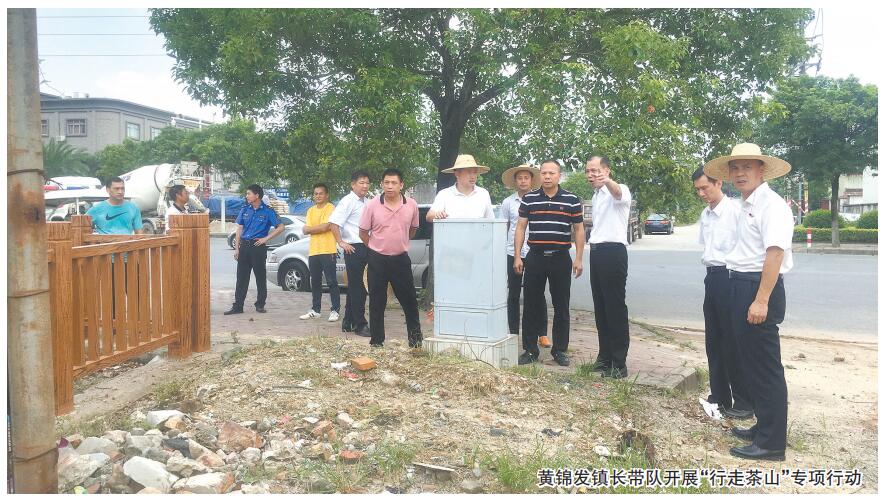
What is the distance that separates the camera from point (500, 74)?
24.5ft

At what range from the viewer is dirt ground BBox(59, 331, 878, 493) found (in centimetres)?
352

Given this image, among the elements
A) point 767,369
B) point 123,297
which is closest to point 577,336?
point 767,369

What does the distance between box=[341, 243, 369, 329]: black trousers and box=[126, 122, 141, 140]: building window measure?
173ft

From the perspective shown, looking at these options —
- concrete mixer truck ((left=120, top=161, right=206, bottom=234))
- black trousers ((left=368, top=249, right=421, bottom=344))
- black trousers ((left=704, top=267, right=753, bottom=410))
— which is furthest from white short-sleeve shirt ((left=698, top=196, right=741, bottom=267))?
concrete mixer truck ((left=120, top=161, right=206, bottom=234))

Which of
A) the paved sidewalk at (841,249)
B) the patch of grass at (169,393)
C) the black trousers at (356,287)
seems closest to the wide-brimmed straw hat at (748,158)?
the black trousers at (356,287)

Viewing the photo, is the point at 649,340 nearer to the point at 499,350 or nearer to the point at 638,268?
the point at 499,350

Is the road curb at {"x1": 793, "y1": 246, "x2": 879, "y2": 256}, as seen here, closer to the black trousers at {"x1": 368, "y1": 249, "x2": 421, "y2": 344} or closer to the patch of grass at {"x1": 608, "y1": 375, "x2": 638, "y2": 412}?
the patch of grass at {"x1": 608, "y1": 375, "x2": 638, "y2": 412}

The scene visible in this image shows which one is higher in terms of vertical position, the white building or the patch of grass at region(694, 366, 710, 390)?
the white building

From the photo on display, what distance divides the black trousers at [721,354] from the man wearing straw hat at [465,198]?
1.94 meters

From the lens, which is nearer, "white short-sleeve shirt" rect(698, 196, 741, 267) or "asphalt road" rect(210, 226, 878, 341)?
"white short-sleeve shirt" rect(698, 196, 741, 267)

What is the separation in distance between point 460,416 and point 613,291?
194cm

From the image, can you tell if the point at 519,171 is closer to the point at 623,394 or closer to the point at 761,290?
the point at 623,394

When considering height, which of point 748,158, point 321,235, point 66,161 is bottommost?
point 321,235

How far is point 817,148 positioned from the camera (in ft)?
76.3
